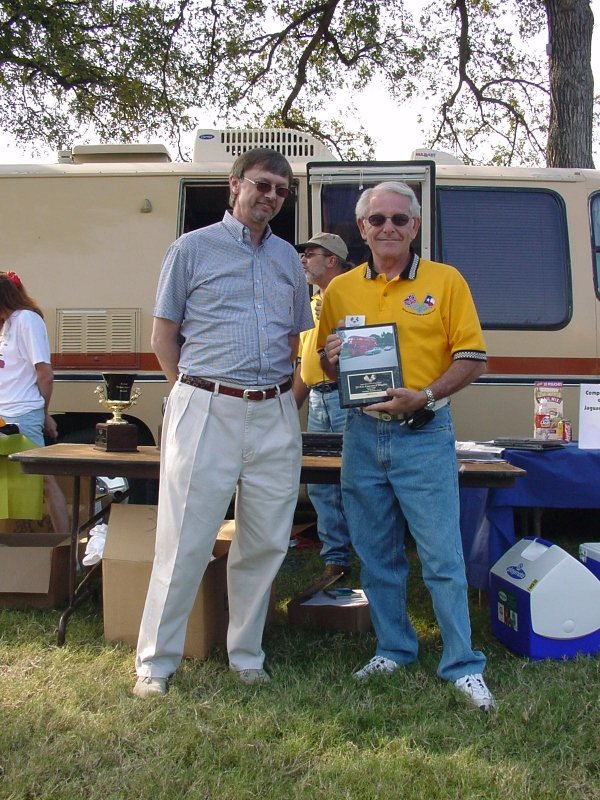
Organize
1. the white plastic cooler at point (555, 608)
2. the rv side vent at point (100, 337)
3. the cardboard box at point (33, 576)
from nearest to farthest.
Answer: the white plastic cooler at point (555, 608), the cardboard box at point (33, 576), the rv side vent at point (100, 337)

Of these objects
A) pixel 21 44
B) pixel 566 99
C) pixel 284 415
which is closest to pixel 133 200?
pixel 284 415

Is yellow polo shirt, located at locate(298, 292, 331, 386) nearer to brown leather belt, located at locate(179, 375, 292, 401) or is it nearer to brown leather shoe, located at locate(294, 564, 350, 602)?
brown leather shoe, located at locate(294, 564, 350, 602)

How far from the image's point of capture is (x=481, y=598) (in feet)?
12.9

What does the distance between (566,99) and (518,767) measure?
332 inches

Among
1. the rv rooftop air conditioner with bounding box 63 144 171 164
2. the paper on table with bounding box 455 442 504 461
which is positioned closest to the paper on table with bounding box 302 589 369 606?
the paper on table with bounding box 455 442 504 461

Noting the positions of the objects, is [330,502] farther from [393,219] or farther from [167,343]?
[393,219]

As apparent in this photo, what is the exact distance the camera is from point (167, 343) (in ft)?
9.21

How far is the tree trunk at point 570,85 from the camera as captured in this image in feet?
28.9

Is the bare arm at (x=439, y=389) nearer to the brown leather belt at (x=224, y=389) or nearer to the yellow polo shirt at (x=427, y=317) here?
the yellow polo shirt at (x=427, y=317)

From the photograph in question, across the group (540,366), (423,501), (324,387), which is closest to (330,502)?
(324,387)

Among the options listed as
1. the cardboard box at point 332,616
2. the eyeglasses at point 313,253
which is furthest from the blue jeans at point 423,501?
the eyeglasses at point 313,253

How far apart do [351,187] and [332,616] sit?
8.48 ft

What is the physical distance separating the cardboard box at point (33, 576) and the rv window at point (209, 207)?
2.26 meters

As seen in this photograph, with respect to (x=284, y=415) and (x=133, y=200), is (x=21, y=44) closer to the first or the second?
(x=133, y=200)
